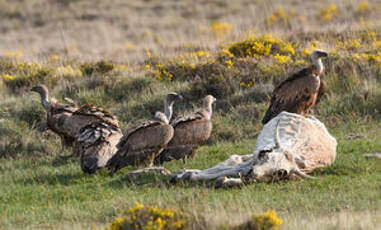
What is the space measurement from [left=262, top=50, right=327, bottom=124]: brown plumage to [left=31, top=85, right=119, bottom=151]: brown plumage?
3022 millimetres

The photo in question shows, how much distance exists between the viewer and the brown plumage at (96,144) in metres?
10.6

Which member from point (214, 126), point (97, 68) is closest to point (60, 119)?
point (214, 126)

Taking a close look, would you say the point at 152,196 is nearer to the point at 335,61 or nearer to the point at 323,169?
the point at 323,169

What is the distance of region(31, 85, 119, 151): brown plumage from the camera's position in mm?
12078

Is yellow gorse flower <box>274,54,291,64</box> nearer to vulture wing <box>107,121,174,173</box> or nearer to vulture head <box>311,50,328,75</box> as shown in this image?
vulture head <box>311,50,328,75</box>

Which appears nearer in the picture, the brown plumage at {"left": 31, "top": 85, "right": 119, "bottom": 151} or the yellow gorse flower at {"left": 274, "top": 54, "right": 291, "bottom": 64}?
the brown plumage at {"left": 31, "top": 85, "right": 119, "bottom": 151}

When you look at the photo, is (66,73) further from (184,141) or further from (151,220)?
(151,220)

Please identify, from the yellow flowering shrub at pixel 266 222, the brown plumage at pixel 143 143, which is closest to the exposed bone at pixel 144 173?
the brown plumage at pixel 143 143

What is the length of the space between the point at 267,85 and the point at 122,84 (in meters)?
3.95

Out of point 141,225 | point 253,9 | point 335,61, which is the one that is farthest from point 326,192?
point 253,9

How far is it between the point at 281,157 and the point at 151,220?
3.19 meters

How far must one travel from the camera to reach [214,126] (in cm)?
1384

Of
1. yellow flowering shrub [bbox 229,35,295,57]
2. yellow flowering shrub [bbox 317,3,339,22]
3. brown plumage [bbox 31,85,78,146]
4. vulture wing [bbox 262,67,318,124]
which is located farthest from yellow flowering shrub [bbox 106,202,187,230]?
yellow flowering shrub [bbox 317,3,339,22]

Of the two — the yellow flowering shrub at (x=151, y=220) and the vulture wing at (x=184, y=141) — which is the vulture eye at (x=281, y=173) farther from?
the yellow flowering shrub at (x=151, y=220)
